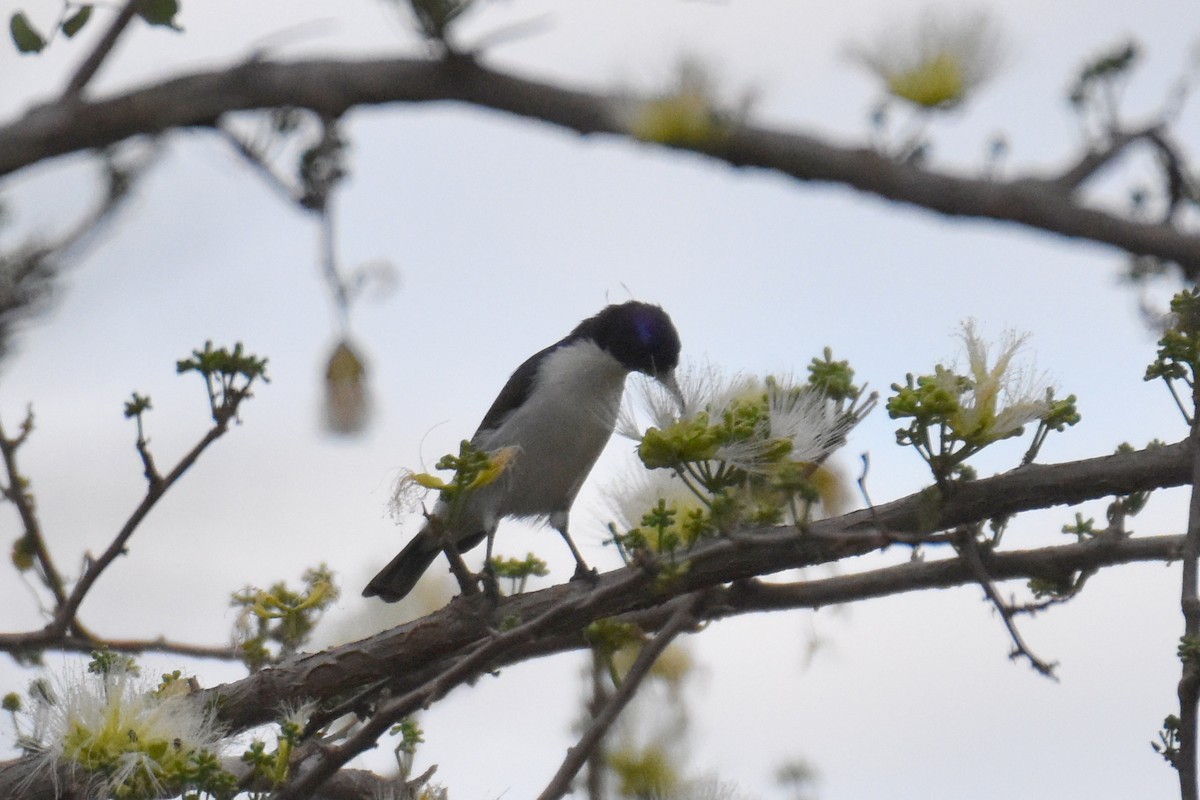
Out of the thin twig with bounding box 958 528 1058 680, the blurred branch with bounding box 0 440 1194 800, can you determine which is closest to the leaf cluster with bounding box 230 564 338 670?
the blurred branch with bounding box 0 440 1194 800

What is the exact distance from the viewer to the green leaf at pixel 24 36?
10.3 feet

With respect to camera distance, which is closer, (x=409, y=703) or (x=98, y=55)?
(x=409, y=703)

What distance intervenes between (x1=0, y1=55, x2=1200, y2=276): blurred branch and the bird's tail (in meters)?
3.24

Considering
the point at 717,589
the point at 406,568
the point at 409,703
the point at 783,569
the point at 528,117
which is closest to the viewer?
the point at 409,703

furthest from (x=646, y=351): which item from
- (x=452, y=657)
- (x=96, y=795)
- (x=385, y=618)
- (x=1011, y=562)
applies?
(x=96, y=795)

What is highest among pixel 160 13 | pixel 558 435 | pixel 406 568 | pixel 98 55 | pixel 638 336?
pixel 638 336

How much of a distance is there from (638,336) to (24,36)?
3.18m

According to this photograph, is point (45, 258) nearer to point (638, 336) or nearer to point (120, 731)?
point (120, 731)

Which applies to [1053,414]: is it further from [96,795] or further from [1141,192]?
[96,795]

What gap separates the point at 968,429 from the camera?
8.55ft

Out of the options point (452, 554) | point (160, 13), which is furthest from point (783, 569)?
point (160, 13)

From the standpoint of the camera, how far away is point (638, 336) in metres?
5.95

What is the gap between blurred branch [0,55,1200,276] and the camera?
187 cm

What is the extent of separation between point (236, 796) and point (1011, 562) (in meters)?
1.62
